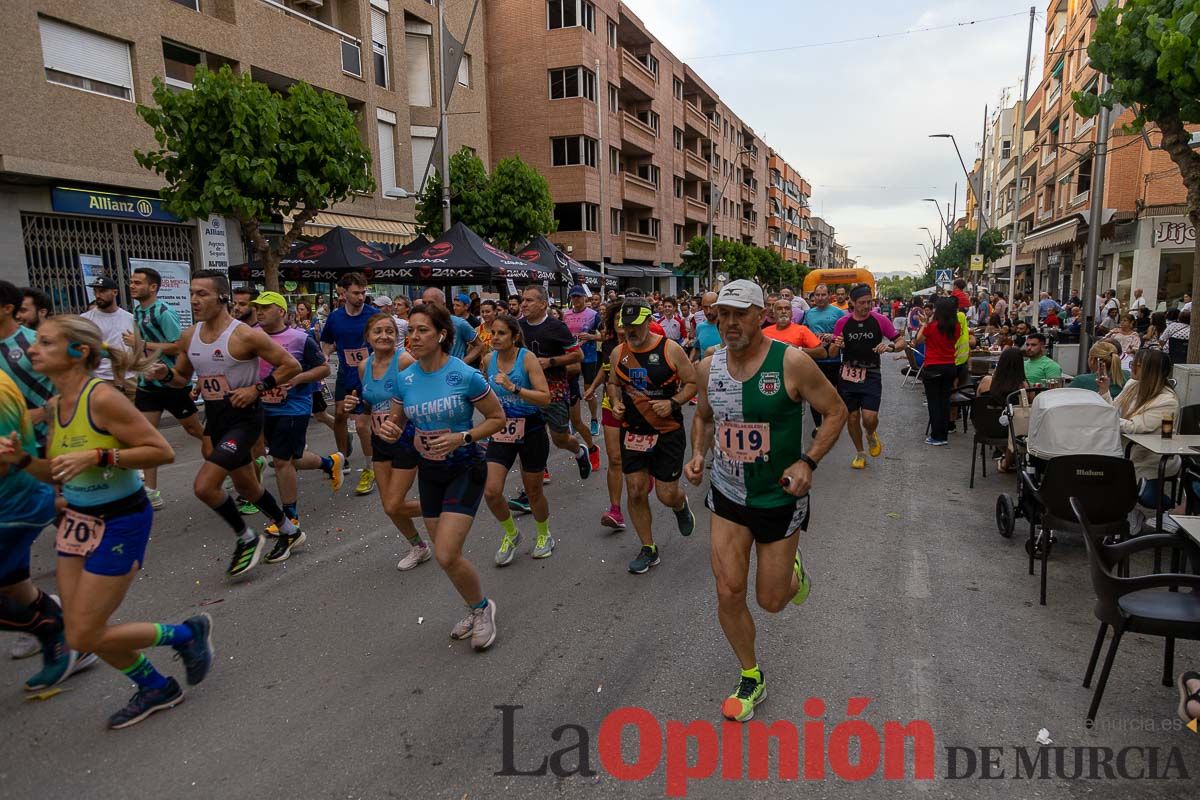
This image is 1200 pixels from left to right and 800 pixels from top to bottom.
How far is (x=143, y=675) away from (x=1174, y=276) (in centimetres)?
3111

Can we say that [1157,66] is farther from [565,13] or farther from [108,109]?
[565,13]

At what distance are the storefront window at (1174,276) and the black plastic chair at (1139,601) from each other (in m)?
26.2

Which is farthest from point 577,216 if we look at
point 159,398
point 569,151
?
point 159,398

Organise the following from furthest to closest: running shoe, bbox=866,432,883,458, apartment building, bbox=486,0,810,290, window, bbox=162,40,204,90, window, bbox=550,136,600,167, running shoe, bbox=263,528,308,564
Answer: window, bbox=550,136,600,167 → apartment building, bbox=486,0,810,290 → window, bbox=162,40,204,90 → running shoe, bbox=866,432,883,458 → running shoe, bbox=263,528,308,564

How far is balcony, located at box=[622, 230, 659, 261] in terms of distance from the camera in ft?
130

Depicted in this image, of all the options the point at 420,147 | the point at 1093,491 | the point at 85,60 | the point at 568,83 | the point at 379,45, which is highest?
the point at 568,83

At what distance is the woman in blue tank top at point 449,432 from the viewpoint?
13.1 ft

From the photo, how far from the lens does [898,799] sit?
2865 mm

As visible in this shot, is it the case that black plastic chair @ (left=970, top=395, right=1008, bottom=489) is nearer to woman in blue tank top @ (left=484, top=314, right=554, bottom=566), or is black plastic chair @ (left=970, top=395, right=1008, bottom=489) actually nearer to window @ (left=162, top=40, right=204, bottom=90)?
woman in blue tank top @ (left=484, top=314, right=554, bottom=566)

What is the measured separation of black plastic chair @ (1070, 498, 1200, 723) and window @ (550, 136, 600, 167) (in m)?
32.6

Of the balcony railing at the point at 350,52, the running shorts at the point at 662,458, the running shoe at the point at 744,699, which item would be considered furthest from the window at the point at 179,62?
the running shoe at the point at 744,699

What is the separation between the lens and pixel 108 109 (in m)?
14.5

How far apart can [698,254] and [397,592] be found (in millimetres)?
40435

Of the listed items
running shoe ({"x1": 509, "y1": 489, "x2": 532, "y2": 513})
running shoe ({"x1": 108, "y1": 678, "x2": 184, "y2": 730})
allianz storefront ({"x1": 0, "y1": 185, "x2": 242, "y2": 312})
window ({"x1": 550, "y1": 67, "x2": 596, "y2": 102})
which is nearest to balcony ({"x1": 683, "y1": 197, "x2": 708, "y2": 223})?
window ({"x1": 550, "y1": 67, "x2": 596, "y2": 102})
